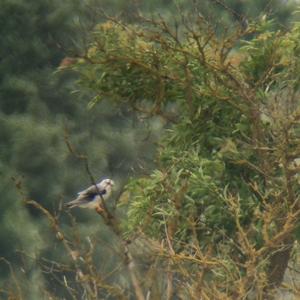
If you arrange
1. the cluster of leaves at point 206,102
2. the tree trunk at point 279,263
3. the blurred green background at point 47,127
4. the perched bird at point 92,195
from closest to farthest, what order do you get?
1. the cluster of leaves at point 206,102
2. the tree trunk at point 279,263
3. the perched bird at point 92,195
4. the blurred green background at point 47,127

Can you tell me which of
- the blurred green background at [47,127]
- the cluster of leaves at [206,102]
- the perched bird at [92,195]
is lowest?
the blurred green background at [47,127]

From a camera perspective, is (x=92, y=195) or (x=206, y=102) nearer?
(x=206, y=102)

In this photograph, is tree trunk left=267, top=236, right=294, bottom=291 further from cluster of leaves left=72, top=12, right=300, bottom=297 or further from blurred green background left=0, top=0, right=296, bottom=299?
blurred green background left=0, top=0, right=296, bottom=299

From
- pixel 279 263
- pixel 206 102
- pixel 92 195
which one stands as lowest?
pixel 92 195

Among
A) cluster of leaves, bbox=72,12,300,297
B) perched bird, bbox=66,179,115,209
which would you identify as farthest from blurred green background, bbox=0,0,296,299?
cluster of leaves, bbox=72,12,300,297

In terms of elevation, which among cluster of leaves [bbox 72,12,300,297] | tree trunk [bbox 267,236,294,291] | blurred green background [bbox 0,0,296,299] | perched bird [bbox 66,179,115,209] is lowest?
blurred green background [bbox 0,0,296,299]

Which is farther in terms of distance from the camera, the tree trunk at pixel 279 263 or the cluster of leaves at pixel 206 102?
the tree trunk at pixel 279 263

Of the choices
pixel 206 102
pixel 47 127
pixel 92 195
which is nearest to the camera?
pixel 206 102

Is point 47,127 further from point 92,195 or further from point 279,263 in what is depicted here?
point 279,263

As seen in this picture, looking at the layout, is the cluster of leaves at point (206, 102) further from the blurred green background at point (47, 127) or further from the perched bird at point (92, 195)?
the blurred green background at point (47, 127)

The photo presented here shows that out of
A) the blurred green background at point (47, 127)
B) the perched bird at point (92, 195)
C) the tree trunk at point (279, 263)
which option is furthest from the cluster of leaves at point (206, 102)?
the blurred green background at point (47, 127)

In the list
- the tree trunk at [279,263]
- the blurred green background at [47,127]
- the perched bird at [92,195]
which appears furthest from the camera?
the blurred green background at [47,127]

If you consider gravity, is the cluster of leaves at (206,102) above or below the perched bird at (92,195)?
above

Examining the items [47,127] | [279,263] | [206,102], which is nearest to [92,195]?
[206,102]
